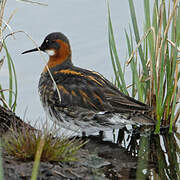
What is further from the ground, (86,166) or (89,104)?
(89,104)

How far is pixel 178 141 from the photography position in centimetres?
607

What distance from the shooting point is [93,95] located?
6035mm

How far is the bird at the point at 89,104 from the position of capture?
592 cm

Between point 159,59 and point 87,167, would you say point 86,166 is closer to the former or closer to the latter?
point 87,167

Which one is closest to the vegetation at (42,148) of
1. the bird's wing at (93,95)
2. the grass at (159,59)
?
the bird's wing at (93,95)

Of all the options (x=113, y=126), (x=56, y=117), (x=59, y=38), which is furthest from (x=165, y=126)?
(x=59, y=38)

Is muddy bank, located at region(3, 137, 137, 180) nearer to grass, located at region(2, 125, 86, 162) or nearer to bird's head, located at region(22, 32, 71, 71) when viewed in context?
grass, located at region(2, 125, 86, 162)

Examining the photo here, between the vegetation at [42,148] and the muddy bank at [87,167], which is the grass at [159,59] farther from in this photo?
the vegetation at [42,148]

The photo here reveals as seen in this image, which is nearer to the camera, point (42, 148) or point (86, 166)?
point (42, 148)

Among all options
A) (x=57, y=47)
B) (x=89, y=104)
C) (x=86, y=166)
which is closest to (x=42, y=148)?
(x=86, y=166)

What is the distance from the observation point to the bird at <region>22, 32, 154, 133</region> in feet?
19.4

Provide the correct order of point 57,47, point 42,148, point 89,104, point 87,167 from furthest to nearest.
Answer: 1. point 57,47
2. point 89,104
3. point 87,167
4. point 42,148

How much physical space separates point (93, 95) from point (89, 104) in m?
0.13

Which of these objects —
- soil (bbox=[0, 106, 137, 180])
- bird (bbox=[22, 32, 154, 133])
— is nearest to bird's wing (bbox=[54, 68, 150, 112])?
bird (bbox=[22, 32, 154, 133])
